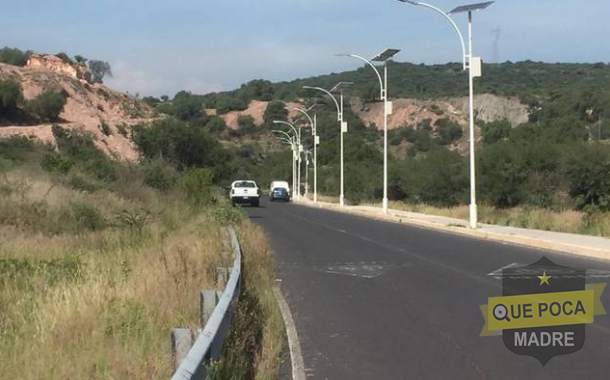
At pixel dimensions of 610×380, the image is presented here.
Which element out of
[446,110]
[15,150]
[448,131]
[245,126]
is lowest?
[15,150]

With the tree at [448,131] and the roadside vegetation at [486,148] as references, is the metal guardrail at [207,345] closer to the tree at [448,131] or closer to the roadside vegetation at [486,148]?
the roadside vegetation at [486,148]

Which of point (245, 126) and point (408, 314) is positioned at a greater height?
point (245, 126)

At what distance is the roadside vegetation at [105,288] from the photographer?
20.5ft

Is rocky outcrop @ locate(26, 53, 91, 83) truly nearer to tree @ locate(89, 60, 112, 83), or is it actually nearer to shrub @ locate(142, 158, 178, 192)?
tree @ locate(89, 60, 112, 83)

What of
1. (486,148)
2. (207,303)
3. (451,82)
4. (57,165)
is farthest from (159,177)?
(451,82)

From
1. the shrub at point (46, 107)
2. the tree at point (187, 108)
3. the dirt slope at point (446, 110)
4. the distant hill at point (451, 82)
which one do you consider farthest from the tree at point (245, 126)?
the shrub at point (46, 107)

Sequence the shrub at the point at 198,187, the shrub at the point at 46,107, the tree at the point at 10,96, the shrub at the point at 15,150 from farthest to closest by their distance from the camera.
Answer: the shrub at the point at 46,107 → the tree at the point at 10,96 → the shrub at the point at 15,150 → the shrub at the point at 198,187

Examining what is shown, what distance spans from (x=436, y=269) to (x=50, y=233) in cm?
972

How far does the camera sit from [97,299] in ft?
26.7

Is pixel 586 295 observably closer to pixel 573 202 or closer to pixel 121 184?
pixel 121 184

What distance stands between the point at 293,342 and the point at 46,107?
87520mm

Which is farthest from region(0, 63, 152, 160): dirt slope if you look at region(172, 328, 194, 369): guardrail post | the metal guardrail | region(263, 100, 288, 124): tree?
region(172, 328, 194, 369): guardrail post

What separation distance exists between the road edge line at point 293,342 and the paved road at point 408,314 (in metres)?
0.09

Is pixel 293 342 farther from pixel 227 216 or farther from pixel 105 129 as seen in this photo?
pixel 105 129
